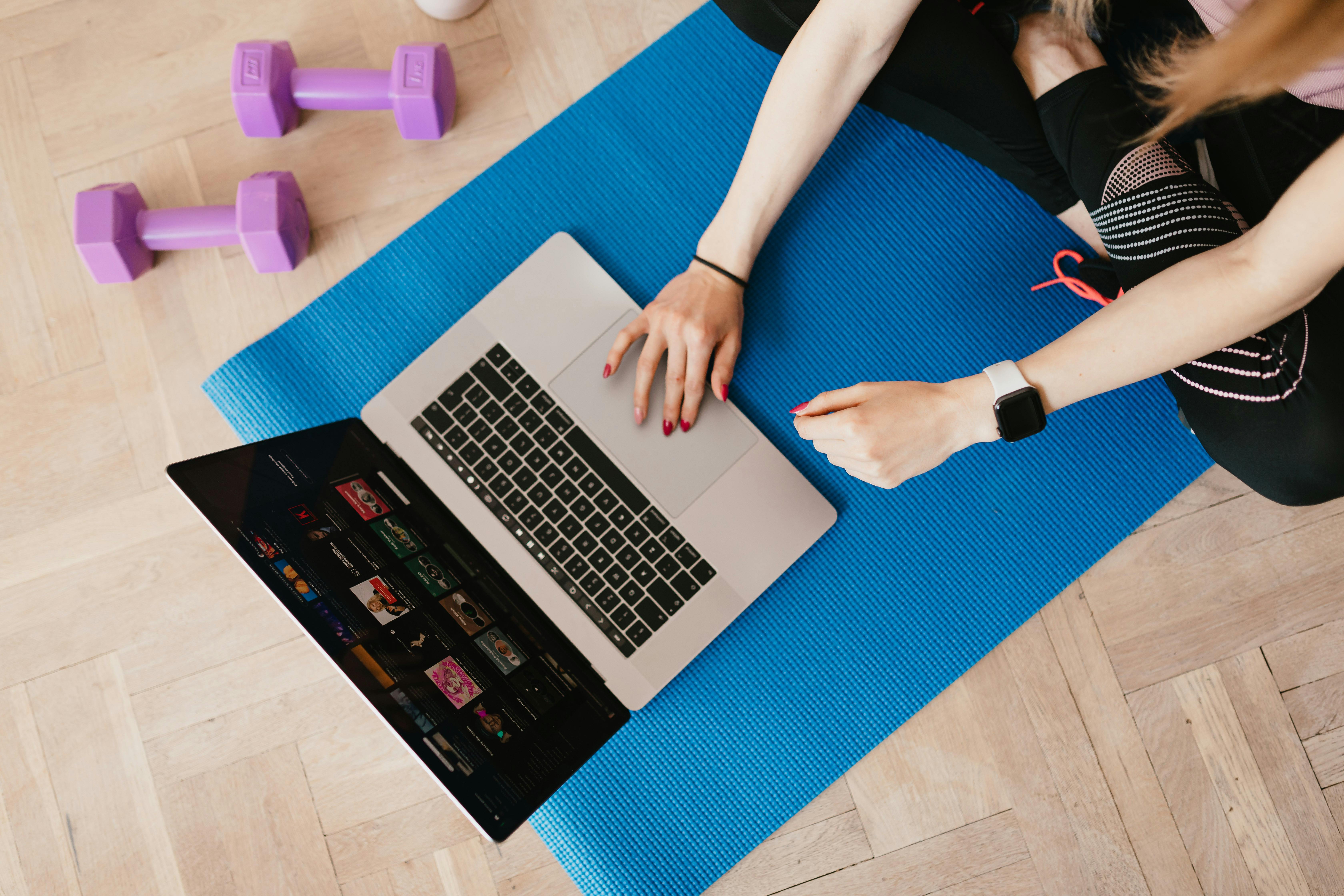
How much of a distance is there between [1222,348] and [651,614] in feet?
2.02

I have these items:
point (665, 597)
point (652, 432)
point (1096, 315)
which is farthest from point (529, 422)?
point (1096, 315)

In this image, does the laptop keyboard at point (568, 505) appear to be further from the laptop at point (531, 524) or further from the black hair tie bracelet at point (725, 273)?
the black hair tie bracelet at point (725, 273)

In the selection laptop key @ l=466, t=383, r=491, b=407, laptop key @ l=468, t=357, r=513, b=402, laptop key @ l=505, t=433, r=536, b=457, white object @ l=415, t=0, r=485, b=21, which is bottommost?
laptop key @ l=505, t=433, r=536, b=457

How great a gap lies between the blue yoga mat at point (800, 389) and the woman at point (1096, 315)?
9 centimetres

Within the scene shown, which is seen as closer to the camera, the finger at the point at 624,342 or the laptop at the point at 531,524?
the laptop at the point at 531,524

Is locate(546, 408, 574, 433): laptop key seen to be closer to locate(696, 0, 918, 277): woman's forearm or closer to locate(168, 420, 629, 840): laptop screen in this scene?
locate(168, 420, 629, 840): laptop screen

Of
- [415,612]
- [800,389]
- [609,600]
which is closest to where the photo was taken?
[415,612]

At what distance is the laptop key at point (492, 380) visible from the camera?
0.84 metres

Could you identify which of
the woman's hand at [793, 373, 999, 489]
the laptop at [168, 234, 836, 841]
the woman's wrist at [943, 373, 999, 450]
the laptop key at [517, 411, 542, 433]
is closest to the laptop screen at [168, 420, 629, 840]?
the laptop at [168, 234, 836, 841]

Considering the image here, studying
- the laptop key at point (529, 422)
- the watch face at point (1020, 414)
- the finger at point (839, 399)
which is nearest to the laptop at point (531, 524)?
the laptop key at point (529, 422)

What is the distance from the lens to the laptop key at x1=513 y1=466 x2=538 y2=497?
824mm

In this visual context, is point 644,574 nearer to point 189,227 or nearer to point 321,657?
point 321,657

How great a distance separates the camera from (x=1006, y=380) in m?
0.77

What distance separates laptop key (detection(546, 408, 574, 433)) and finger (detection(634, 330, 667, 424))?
0.23 ft
